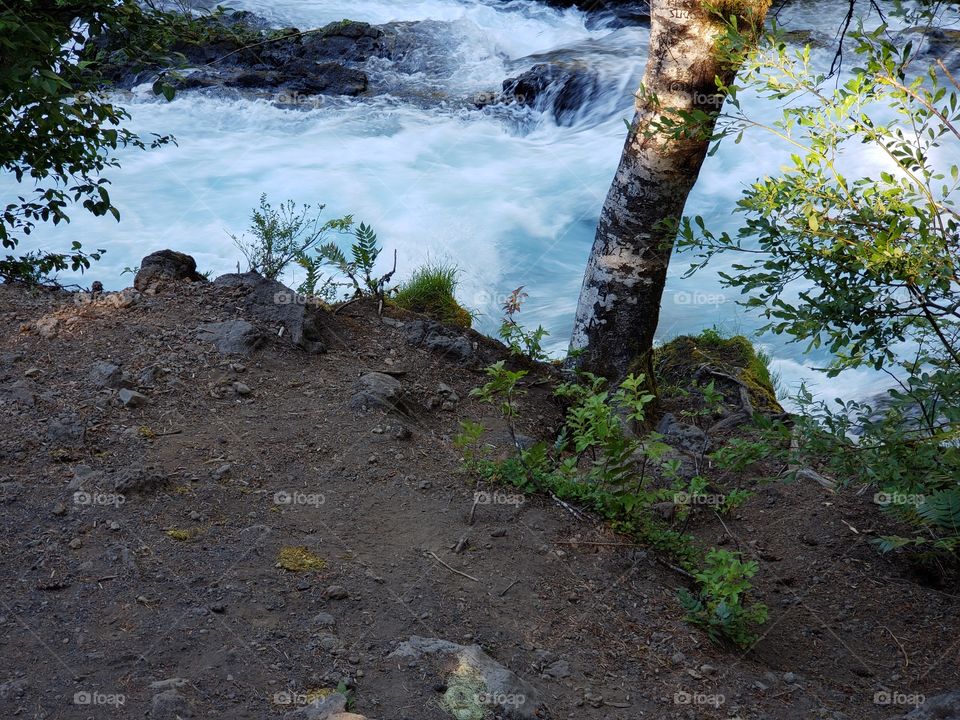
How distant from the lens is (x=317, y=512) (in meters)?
3.95

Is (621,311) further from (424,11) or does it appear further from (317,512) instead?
(424,11)

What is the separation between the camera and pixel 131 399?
448 cm

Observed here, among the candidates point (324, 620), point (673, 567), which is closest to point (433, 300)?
point (673, 567)

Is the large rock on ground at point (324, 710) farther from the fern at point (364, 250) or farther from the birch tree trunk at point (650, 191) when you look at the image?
the fern at point (364, 250)

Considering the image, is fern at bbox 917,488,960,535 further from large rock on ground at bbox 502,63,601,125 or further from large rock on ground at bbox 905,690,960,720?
large rock on ground at bbox 502,63,601,125

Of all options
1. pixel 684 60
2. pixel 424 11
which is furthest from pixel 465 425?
pixel 424 11

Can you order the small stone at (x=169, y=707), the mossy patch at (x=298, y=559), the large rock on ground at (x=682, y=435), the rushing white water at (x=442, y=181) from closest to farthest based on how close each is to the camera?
the small stone at (x=169, y=707)
the mossy patch at (x=298, y=559)
the large rock on ground at (x=682, y=435)
the rushing white water at (x=442, y=181)

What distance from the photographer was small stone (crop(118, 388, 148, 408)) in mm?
4477

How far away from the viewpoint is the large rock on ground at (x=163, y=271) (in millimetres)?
5789

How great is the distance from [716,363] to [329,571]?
403 cm

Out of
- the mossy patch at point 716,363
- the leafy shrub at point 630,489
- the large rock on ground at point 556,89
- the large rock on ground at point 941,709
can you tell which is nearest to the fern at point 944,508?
the large rock on ground at point 941,709

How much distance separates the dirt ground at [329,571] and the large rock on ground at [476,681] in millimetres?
54

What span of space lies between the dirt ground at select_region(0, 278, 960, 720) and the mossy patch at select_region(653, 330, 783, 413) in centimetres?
152

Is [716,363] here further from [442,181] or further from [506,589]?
[442,181]
